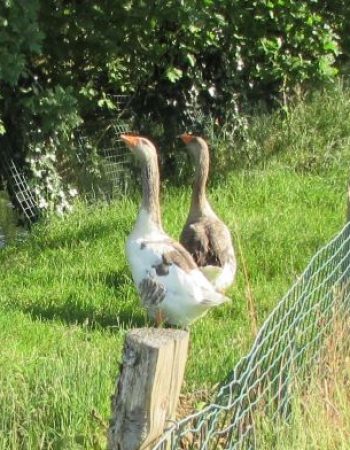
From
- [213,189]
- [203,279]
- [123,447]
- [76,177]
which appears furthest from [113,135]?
[123,447]

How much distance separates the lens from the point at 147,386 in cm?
294

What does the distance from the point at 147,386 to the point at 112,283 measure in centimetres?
495

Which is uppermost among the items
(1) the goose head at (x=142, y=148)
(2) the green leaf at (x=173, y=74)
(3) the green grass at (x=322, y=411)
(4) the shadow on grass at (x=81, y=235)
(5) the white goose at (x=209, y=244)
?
(2) the green leaf at (x=173, y=74)

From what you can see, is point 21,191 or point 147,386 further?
point 21,191

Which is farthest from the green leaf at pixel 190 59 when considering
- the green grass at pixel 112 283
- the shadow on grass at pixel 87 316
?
the shadow on grass at pixel 87 316

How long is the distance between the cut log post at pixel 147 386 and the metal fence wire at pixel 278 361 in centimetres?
7

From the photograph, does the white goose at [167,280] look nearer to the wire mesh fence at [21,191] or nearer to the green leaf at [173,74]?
the wire mesh fence at [21,191]

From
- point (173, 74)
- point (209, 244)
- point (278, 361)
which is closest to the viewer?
point (278, 361)

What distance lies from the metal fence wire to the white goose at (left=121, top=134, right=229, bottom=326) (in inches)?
44.9

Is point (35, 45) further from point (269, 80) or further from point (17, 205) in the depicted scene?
point (269, 80)

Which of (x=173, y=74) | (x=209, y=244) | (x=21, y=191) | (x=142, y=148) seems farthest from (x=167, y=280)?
(x=173, y=74)

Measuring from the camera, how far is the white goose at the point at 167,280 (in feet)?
20.3

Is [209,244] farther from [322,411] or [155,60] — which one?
[155,60]

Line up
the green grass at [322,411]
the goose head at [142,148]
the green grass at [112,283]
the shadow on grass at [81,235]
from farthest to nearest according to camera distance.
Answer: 1. the shadow on grass at [81,235]
2. the goose head at [142,148]
3. the green grass at [112,283]
4. the green grass at [322,411]
